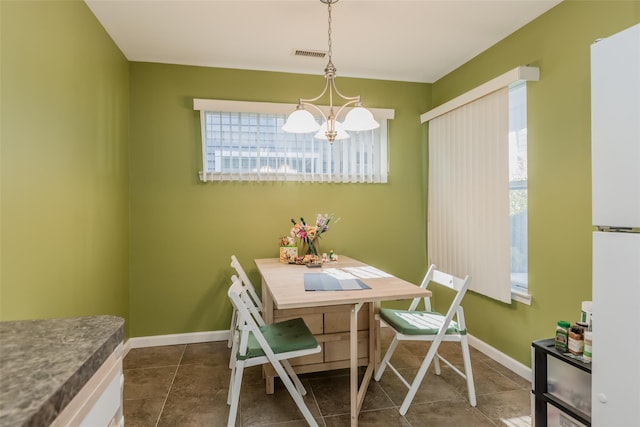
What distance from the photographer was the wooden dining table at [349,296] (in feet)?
5.94

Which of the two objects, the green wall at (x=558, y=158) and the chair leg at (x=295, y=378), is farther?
the chair leg at (x=295, y=378)

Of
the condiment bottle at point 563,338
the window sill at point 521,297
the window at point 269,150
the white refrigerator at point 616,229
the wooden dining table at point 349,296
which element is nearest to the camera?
the white refrigerator at point 616,229

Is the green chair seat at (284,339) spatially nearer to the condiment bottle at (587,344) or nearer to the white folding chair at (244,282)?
the white folding chair at (244,282)

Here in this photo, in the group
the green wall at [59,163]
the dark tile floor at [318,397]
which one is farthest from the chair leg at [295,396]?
the green wall at [59,163]

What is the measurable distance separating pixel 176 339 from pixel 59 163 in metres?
1.90

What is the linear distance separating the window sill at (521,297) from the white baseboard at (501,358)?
451 millimetres

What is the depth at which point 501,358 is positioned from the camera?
8.99 ft

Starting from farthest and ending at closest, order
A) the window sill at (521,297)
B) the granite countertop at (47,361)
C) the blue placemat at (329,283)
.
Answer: the window sill at (521,297) < the blue placemat at (329,283) < the granite countertop at (47,361)

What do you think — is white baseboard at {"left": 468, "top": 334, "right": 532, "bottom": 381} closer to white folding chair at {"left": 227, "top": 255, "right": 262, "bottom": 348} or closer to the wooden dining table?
the wooden dining table

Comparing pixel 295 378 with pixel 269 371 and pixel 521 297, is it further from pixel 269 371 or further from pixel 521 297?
pixel 521 297

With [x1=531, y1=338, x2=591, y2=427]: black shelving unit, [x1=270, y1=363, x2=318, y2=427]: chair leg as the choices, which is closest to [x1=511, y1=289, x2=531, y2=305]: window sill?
[x1=531, y1=338, x2=591, y2=427]: black shelving unit

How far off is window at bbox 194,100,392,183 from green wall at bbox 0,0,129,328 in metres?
0.74

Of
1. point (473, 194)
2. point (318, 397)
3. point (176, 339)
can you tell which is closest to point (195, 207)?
point (176, 339)

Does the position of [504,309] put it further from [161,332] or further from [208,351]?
[161,332]
